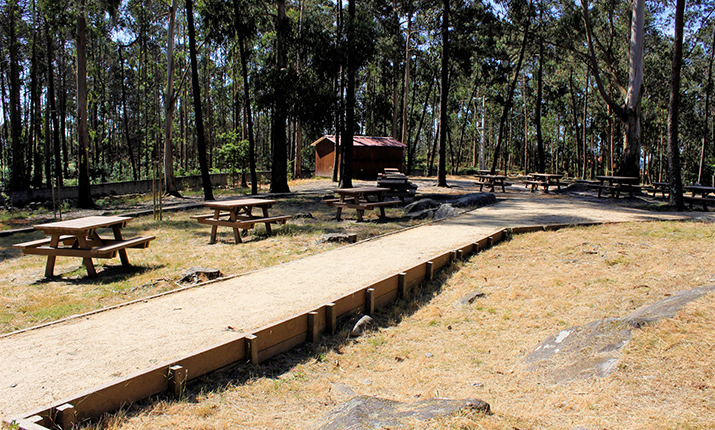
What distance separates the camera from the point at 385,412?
11.3 feet

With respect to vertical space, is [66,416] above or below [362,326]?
above

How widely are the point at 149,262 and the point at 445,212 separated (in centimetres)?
738

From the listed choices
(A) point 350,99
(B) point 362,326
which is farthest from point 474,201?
(B) point 362,326

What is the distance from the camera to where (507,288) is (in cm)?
702

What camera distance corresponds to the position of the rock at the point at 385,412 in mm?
3246

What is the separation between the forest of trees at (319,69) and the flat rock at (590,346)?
10.2m

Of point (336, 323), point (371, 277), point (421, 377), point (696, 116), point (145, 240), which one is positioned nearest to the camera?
point (421, 377)

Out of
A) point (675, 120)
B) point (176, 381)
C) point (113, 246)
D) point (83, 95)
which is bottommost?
point (176, 381)

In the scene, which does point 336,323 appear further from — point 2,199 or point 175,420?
point 2,199

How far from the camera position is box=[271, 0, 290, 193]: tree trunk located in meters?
18.5

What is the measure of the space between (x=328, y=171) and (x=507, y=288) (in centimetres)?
2899

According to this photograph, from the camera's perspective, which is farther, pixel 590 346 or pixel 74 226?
pixel 74 226

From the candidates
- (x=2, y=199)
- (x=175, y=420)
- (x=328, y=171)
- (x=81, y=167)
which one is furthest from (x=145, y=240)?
(x=328, y=171)

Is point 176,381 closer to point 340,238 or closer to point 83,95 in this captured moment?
point 340,238
